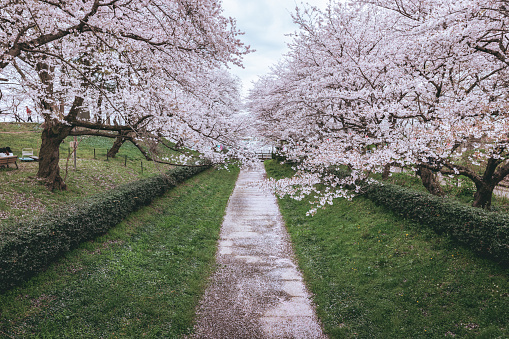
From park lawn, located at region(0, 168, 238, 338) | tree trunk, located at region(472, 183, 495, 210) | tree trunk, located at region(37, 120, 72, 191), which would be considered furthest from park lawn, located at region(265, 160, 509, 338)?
tree trunk, located at region(37, 120, 72, 191)

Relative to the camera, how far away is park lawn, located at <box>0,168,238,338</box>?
413 cm

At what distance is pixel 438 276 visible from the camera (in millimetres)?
5199

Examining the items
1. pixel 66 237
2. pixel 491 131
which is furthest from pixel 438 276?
pixel 66 237

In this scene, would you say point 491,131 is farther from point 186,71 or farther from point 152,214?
point 152,214

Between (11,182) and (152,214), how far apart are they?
4.57m

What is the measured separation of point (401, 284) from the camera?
5348 mm

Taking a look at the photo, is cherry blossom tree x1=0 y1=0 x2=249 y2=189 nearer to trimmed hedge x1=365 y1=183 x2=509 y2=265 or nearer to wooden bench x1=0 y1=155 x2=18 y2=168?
wooden bench x1=0 y1=155 x2=18 y2=168

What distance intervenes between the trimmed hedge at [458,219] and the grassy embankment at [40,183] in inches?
250

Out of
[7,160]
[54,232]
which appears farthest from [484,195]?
[7,160]

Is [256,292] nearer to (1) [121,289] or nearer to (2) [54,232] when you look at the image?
(1) [121,289]

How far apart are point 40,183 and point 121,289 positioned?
657 centimetres

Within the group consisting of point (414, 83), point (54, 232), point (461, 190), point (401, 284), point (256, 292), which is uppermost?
point (414, 83)

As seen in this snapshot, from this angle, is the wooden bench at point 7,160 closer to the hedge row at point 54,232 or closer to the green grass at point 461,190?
the hedge row at point 54,232

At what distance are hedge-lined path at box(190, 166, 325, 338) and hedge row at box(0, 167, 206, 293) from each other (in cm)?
262
